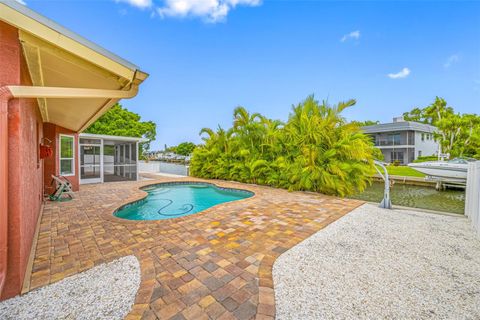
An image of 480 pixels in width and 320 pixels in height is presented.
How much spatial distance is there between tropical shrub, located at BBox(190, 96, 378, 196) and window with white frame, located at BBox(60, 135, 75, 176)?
727cm

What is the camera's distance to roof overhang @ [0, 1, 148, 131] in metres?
2.06

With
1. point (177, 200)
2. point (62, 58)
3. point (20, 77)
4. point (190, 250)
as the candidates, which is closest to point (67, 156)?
point (177, 200)

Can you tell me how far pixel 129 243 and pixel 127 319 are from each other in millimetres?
1953

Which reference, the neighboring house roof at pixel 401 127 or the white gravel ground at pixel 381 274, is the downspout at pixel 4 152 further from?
the neighboring house roof at pixel 401 127

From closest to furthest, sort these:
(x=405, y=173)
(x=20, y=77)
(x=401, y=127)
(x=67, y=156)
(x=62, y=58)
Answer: (x=20, y=77) < (x=62, y=58) < (x=67, y=156) < (x=405, y=173) < (x=401, y=127)

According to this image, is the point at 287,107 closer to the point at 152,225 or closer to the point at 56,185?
the point at 152,225

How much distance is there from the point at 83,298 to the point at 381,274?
3.89m

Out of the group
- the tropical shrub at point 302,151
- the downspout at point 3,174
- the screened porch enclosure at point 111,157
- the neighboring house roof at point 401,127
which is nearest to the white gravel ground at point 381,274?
the downspout at point 3,174

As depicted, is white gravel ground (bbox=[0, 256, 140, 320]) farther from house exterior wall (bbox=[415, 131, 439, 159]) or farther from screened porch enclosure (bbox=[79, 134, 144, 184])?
house exterior wall (bbox=[415, 131, 439, 159])

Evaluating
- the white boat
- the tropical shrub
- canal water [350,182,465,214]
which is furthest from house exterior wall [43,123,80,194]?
the white boat

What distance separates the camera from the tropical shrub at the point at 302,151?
316 inches

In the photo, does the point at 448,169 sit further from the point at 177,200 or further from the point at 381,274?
the point at 177,200

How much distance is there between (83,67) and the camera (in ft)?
9.22

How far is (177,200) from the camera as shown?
8.84 metres
